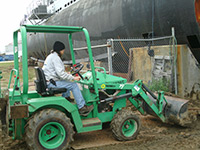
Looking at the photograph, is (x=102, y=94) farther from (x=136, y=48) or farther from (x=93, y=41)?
(x=93, y=41)

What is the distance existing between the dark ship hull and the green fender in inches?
156

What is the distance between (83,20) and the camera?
1437 centimetres

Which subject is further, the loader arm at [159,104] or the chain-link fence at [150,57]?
the chain-link fence at [150,57]

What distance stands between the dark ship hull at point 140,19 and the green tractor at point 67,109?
10.3 ft

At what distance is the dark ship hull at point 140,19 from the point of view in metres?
7.84

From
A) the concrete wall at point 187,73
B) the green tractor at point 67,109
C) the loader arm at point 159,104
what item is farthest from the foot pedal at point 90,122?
the concrete wall at point 187,73

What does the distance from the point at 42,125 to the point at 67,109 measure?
52 centimetres

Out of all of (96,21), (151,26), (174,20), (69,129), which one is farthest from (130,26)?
(69,129)

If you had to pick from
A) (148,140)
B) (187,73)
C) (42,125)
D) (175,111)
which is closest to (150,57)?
(187,73)

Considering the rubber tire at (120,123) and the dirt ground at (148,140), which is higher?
the rubber tire at (120,123)

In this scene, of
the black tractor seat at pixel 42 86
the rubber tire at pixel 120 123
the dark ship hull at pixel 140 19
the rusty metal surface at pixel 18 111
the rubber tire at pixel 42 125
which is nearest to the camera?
the rusty metal surface at pixel 18 111

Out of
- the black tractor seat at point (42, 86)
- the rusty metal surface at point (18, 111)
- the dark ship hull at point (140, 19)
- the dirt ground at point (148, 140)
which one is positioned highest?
the dark ship hull at point (140, 19)

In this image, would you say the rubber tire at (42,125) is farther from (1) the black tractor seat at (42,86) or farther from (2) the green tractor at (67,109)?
(1) the black tractor seat at (42,86)

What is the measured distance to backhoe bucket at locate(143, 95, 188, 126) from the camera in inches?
215
